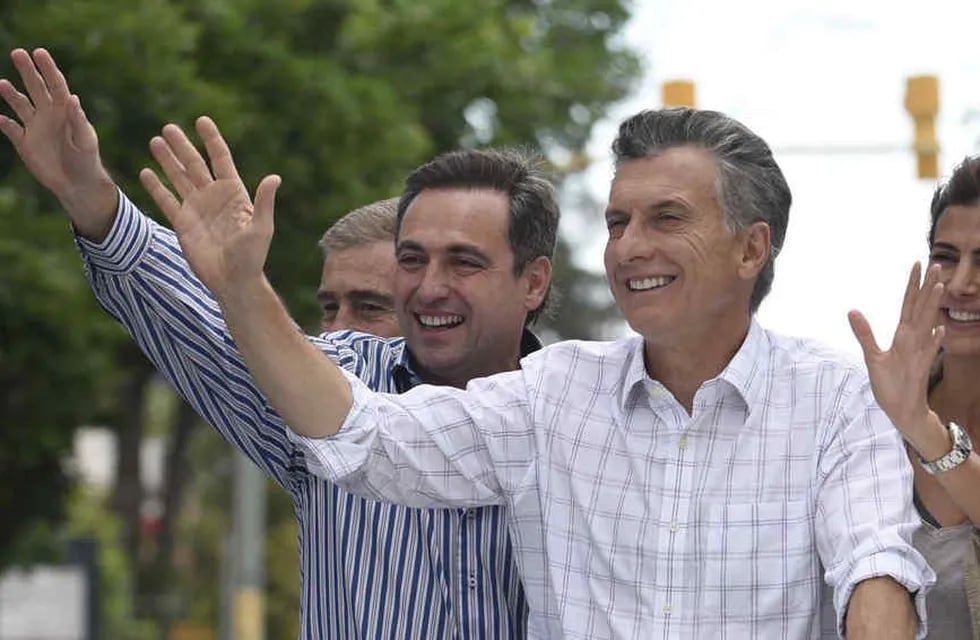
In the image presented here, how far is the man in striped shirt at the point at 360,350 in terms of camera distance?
4.15 meters

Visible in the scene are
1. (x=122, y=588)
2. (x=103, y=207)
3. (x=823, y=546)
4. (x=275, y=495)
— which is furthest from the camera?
(x=275, y=495)

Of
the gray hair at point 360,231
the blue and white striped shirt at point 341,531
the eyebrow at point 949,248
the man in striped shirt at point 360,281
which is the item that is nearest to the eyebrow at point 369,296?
the man in striped shirt at point 360,281

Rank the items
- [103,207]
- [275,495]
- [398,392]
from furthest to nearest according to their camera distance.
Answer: [275,495], [398,392], [103,207]

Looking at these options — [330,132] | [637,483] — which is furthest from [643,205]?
[330,132]

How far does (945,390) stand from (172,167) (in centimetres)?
→ 166

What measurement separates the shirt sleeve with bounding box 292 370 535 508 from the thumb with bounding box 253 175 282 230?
0.37m

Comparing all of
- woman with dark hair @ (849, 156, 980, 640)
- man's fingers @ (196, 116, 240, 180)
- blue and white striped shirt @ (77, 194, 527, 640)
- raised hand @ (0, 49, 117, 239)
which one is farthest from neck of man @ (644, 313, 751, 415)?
raised hand @ (0, 49, 117, 239)

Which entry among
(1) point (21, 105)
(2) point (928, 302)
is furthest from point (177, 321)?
(2) point (928, 302)

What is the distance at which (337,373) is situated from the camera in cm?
398

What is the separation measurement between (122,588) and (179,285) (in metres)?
28.2

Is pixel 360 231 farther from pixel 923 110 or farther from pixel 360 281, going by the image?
pixel 923 110

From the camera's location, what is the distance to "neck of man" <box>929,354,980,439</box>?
4.46 meters

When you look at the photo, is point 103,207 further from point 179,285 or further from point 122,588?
point 122,588

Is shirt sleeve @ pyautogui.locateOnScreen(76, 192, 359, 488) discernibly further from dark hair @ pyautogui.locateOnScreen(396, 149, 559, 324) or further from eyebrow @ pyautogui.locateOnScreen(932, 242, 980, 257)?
eyebrow @ pyautogui.locateOnScreen(932, 242, 980, 257)
